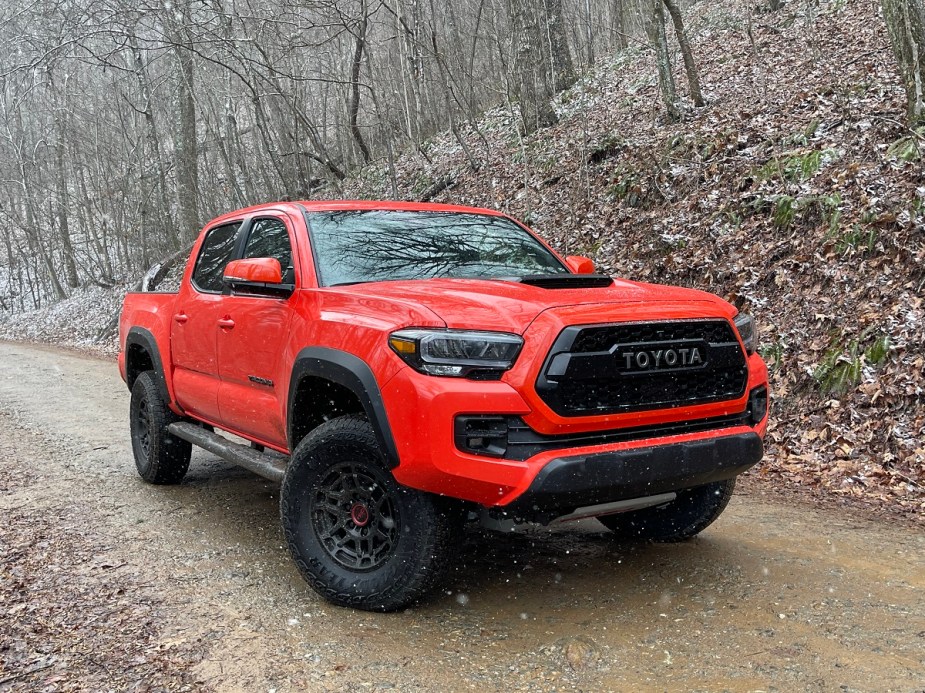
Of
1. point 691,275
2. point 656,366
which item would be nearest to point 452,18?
point 691,275

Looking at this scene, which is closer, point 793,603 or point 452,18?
point 793,603

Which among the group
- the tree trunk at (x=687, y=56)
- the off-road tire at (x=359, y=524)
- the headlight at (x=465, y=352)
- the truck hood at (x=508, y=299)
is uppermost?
the tree trunk at (x=687, y=56)

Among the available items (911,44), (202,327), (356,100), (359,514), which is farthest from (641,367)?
(356,100)

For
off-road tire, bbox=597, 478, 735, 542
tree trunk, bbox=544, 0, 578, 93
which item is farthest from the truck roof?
tree trunk, bbox=544, 0, 578, 93

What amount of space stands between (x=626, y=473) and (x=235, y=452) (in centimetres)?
257

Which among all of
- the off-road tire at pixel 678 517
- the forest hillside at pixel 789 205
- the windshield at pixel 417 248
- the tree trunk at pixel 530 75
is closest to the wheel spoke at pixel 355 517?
the windshield at pixel 417 248

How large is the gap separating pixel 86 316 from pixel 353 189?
1049cm

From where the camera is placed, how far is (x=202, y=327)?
5.20m

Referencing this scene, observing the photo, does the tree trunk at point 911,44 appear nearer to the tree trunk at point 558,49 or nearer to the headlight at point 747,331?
the headlight at point 747,331

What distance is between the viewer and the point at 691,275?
8836 mm

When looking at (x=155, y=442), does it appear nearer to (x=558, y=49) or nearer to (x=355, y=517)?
(x=355, y=517)

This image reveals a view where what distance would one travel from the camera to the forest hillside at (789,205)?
6227 millimetres

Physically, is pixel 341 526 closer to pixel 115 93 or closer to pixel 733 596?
pixel 733 596

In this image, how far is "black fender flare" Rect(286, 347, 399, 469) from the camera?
3.33 m
